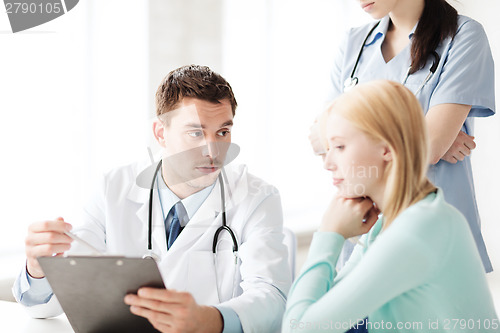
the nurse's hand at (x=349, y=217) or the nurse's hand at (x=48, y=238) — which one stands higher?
the nurse's hand at (x=349, y=217)

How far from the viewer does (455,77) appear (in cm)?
144

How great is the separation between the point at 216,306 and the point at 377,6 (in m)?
0.87

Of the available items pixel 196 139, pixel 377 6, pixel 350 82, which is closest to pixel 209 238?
pixel 196 139

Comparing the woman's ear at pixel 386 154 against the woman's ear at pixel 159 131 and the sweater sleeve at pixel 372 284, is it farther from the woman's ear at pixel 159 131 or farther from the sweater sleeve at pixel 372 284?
the woman's ear at pixel 159 131

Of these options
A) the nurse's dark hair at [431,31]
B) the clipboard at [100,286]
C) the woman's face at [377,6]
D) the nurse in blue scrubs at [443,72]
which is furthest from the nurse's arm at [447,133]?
the clipboard at [100,286]

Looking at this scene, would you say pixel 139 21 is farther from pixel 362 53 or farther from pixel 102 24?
pixel 362 53

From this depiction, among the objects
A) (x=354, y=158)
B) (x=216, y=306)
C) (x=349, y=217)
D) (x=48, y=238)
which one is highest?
(x=354, y=158)

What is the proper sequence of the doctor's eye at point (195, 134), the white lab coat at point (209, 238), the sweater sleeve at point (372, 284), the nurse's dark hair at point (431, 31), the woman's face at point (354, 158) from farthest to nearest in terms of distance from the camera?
the nurse's dark hair at point (431, 31)
the doctor's eye at point (195, 134)
the white lab coat at point (209, 238)
the woman's face at point (354, 158)
the sweater sleeve at point (372, 284)

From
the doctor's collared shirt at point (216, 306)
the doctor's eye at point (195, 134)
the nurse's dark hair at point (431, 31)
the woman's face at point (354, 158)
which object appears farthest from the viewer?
the nurse's dark hair at point (431, 31)

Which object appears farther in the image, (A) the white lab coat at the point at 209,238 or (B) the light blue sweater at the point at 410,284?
(A) the white lab coat at the point at 209,238

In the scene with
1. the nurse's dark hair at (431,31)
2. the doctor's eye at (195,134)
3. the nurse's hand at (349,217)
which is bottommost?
the nurse's hand at (349,217)

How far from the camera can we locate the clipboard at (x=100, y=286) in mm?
874

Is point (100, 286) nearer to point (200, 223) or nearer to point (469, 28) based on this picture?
point (200, 223)

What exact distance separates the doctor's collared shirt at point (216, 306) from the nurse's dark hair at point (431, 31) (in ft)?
2.17
